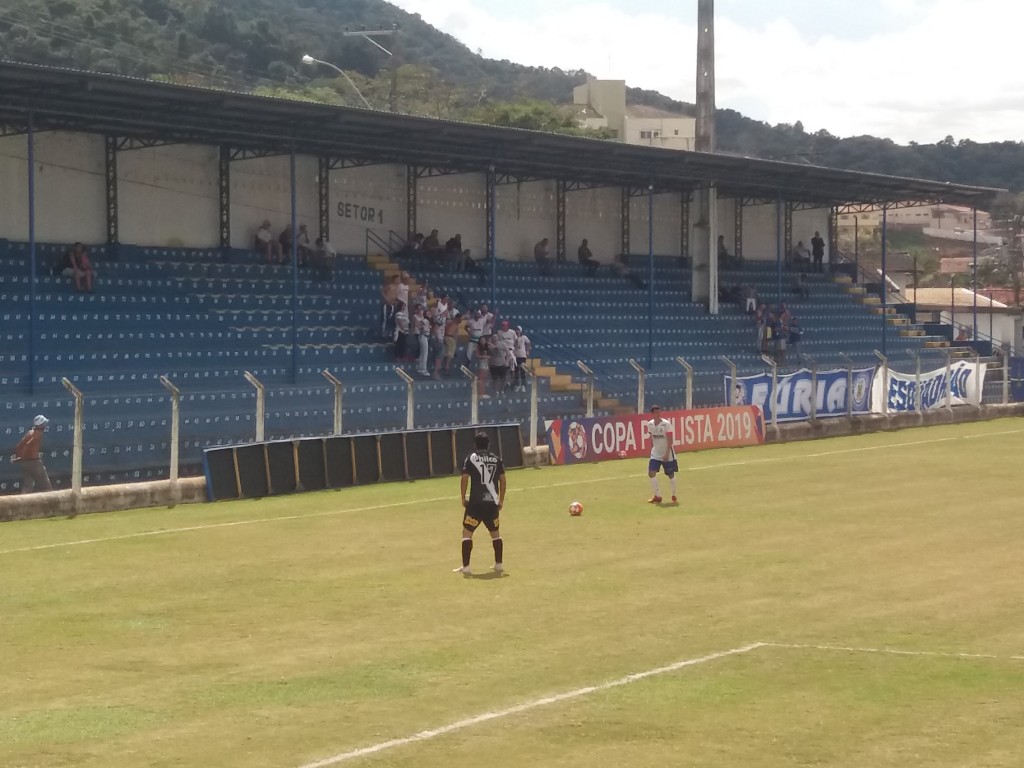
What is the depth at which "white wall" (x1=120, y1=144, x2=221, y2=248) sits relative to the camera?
35938 millimetres

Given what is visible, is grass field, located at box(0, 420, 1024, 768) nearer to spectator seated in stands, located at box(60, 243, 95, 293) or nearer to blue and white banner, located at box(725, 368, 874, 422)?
spectator seated in stands, located at box(60, 243, 95, 293)

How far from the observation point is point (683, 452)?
34.3 metres

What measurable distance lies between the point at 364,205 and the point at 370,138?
5307 mm

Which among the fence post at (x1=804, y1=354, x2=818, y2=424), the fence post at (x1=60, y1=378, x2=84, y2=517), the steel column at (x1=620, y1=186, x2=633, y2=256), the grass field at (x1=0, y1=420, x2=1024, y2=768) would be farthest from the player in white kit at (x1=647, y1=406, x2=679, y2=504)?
the steel column at (x1=620, y1=186, x2=633, y2=256)

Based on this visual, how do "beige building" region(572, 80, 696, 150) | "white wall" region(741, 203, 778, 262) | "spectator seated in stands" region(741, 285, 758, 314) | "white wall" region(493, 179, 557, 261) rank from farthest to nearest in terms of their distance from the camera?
"beige building" region(572, 80, 696, 150) → "white wall" region(741, 203, 778, 262) → "spectator seated in stands" region(741, 285, 758, 314) → "white wall" region(493, 179, 557, 261)

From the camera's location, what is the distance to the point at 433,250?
4244 cm

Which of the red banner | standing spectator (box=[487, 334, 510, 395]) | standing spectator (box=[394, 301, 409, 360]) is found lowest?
the red banner

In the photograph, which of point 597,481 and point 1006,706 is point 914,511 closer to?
point 597,481

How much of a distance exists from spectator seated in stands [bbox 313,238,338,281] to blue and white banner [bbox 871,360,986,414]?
52.3 ft

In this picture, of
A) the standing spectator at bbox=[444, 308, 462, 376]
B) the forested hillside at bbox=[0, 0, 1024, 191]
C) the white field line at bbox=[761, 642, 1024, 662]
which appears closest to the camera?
the white field line at bbox=[761, 642, 1024, 662]

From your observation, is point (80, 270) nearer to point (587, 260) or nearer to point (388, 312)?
point (388, 312)

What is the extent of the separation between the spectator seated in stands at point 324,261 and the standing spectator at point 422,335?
4.00 metres

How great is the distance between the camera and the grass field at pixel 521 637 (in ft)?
32.0

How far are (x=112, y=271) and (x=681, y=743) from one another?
26.5m
